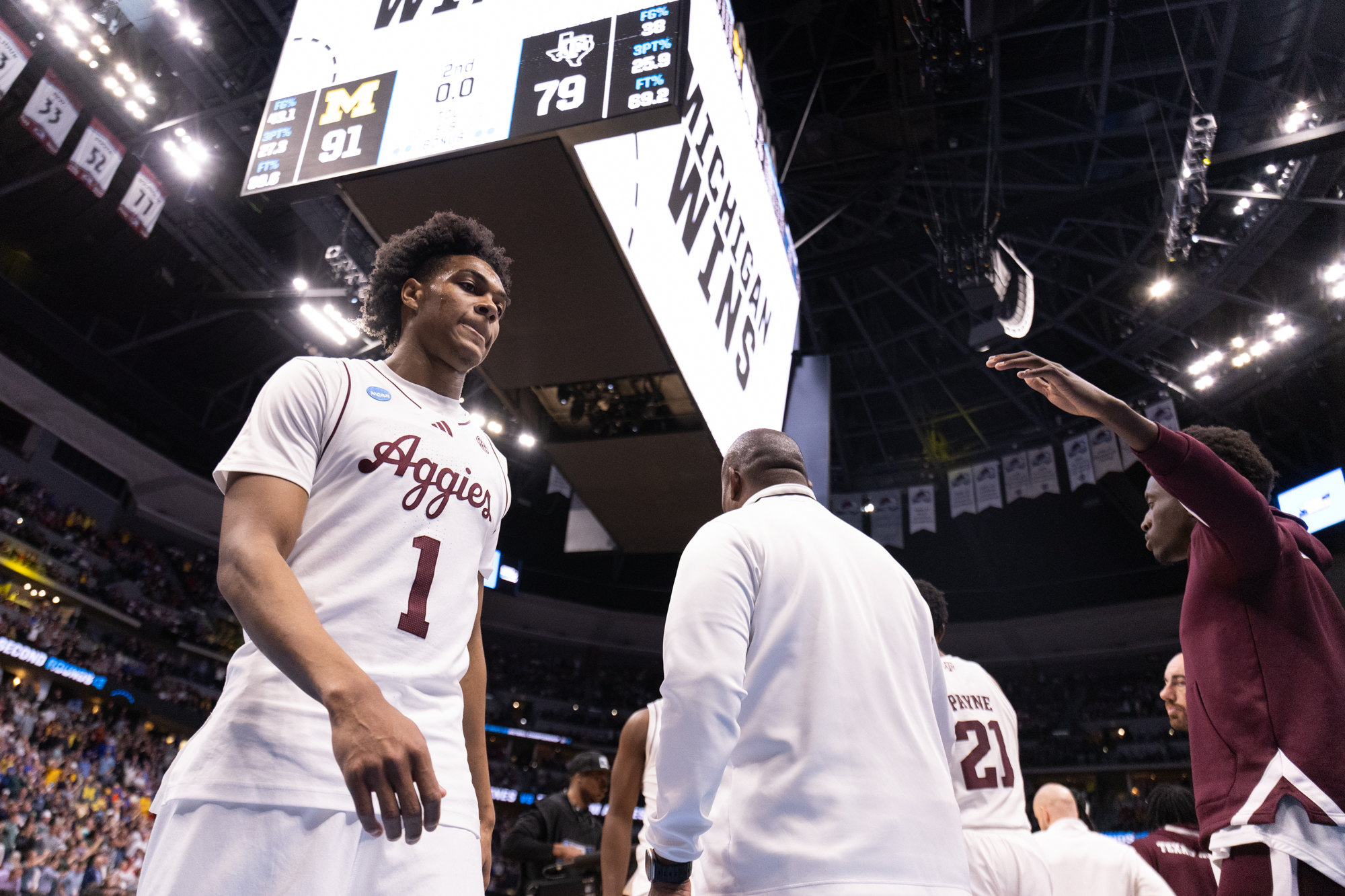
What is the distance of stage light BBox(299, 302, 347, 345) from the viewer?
14422 mm

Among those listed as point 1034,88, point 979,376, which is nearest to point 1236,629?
point 1034,88

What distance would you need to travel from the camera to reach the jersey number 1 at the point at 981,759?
3.63 m

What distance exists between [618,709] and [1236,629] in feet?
88.9

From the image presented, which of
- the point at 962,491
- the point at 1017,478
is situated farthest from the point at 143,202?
the point at 1017,478

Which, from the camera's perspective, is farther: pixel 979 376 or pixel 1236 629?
pixel 979 376

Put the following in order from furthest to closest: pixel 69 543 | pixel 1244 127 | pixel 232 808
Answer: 1. pixel 69 543
2. pixel 1244 127
3. pixel 232 808

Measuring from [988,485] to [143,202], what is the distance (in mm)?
17539

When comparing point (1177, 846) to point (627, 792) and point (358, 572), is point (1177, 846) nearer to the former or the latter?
point (627, 792)

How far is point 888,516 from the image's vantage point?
69.1 ft

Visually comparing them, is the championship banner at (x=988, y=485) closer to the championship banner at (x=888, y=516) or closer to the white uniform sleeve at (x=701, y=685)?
the championship banner at (x=888, y=516)

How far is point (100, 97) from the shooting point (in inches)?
498

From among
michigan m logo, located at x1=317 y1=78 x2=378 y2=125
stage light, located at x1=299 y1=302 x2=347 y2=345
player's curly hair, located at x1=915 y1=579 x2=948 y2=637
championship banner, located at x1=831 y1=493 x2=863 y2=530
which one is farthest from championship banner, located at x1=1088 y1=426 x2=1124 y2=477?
michigan m logo, located at x1=317 y1=78 x2=378 y2=125

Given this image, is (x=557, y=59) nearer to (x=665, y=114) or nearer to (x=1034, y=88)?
(x=665, y=114)

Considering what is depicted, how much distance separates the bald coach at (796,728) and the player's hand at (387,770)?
0.58 metres
